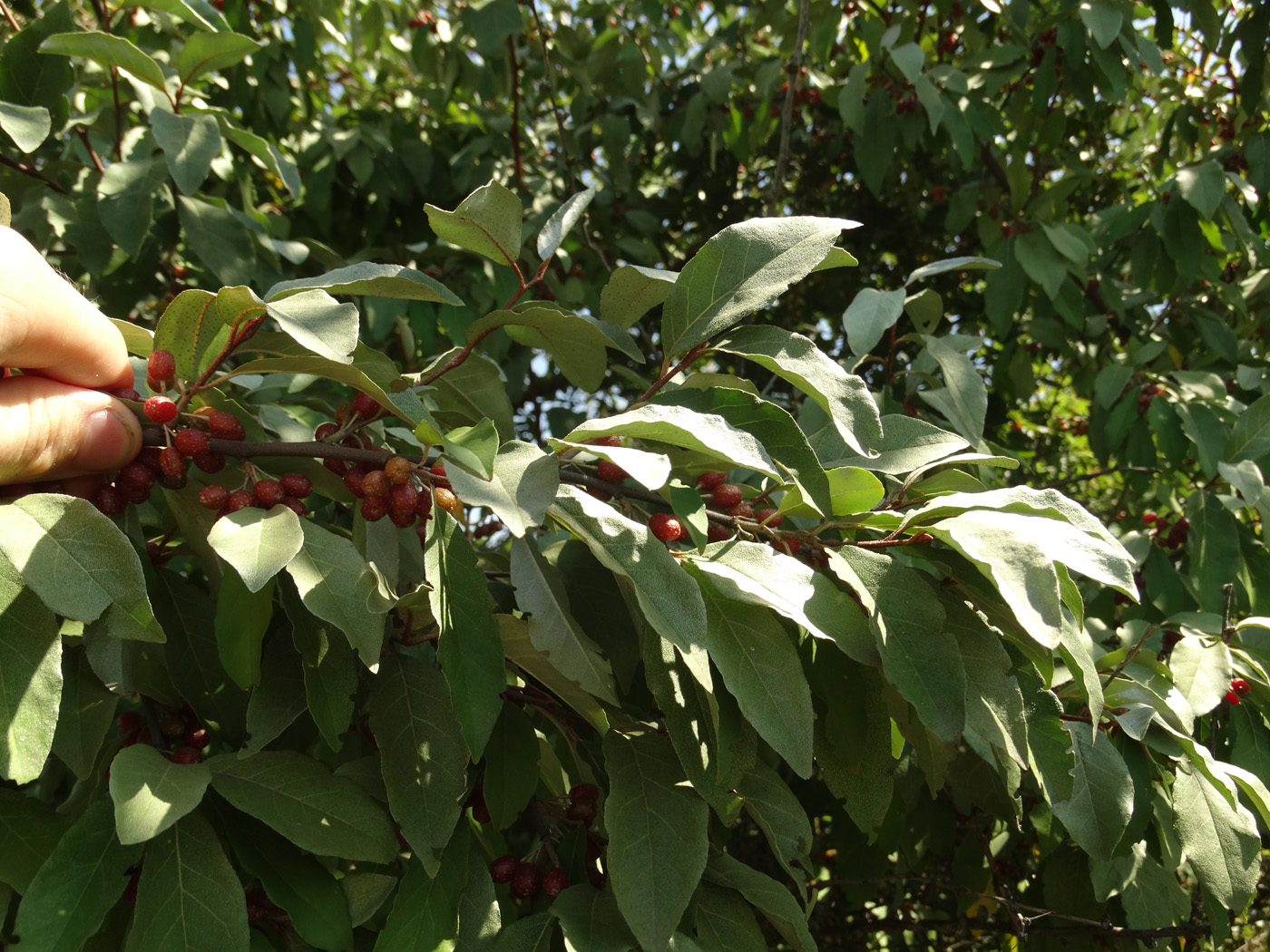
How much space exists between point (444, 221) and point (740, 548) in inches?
18.8

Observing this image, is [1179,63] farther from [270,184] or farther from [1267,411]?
[270,184]

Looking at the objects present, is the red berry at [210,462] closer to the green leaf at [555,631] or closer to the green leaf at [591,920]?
the green leaf at [555,631]

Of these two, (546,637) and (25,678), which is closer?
(25,678)

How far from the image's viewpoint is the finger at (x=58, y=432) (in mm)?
894

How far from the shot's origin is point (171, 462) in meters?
1.02

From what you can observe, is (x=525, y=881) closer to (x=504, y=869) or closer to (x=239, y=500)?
(x=504, y=869)

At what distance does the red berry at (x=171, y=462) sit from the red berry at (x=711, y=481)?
584 mm

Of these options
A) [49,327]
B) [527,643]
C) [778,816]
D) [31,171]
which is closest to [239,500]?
[49,327]

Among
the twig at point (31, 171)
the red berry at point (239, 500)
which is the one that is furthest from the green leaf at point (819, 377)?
the twig at point (31, 171)

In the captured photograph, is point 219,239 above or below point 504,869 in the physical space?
above

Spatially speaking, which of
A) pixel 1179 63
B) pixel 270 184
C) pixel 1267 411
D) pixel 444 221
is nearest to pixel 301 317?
pixel 444 221

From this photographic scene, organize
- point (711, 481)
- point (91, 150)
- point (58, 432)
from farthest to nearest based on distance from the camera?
point (91, 150) → point (711, 481) → point (58, 432)

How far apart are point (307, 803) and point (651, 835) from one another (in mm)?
355

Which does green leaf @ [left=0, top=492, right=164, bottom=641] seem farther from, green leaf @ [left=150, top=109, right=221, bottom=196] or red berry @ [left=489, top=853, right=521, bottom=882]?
green leaf @ [left=150, top=109, right=221, bottom=196]
